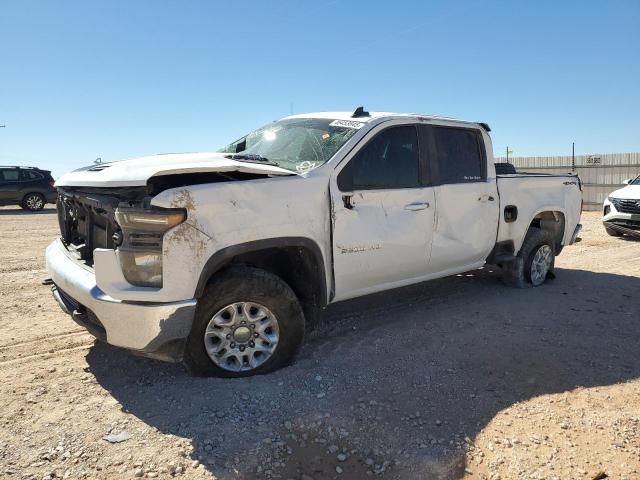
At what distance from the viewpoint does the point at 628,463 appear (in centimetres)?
263

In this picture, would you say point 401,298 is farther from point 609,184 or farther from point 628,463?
point 609,184

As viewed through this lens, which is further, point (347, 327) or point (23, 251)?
point (23, 251)

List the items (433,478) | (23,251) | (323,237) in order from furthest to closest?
(23,251)
(323,237)
(433,478)

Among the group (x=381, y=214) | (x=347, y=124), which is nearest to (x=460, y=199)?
(x=381, y=214)

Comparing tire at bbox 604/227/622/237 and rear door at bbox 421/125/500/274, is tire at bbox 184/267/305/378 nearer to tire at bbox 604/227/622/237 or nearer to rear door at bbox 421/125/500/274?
rear door at bbox 421/125/500/274

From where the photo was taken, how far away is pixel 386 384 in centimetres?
347

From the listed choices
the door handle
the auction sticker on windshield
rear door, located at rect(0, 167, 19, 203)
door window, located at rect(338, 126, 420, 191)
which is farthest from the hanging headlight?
rear door, located at rect(0, 167, 19, 203)

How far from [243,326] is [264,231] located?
0.66 meters

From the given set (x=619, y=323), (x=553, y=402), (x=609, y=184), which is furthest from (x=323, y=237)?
(x=609, y=184)

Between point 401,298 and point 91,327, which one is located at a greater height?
point 91,327

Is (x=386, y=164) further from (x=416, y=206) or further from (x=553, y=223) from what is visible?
(x=553, y=223)

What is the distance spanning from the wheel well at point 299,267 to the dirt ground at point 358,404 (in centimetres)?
49

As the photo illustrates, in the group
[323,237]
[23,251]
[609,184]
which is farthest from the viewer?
[609,184]

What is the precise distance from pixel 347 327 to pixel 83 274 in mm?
2334
